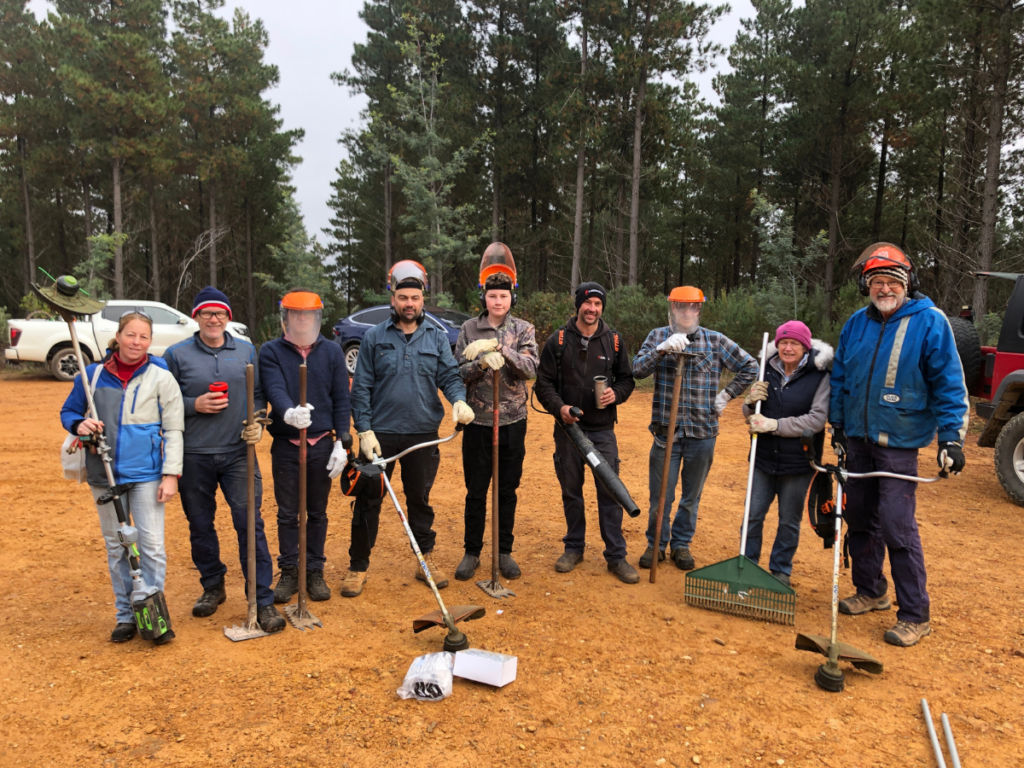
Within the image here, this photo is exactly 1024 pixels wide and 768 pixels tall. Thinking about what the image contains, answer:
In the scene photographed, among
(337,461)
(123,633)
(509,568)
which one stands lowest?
(123,633)

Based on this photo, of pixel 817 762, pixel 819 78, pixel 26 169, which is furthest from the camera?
pixel 26 169

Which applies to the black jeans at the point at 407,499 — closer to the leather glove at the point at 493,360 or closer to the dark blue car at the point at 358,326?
the leather glove at the point at 493,360

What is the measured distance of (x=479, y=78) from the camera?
28844 mm

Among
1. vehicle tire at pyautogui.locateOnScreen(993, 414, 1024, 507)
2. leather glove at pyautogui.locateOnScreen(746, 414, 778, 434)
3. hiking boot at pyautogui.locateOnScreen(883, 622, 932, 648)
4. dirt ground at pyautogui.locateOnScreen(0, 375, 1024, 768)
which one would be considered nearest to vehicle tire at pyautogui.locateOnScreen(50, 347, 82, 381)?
dirt ground at pyautogui.locateOnScreen(0, 375, 1024, 768)

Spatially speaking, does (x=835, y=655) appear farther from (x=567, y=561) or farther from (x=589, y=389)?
(x=589, y=389)

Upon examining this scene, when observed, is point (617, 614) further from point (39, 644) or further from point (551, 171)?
point (551, 171)

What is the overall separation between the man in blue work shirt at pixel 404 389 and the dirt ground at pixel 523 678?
676 mm

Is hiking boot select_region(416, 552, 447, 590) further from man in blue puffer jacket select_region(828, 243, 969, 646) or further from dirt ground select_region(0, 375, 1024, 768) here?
man in blue puffer jacket select_region(828, 243, 969, 646)

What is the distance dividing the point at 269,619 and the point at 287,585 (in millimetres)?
451

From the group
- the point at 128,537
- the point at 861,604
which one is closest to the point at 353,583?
the point at 128,537

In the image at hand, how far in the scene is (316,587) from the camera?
448 centimetres

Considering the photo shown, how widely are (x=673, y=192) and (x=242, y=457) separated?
28682 mm

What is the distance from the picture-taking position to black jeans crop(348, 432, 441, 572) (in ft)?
14.7

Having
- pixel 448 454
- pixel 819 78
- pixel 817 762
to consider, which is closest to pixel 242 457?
pixel 817 762
